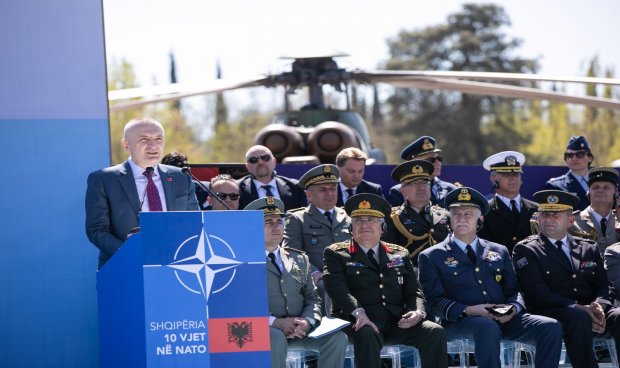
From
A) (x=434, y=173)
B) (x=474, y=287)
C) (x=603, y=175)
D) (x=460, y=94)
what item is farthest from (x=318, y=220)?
(x=460, y=94)

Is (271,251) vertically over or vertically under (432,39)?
under

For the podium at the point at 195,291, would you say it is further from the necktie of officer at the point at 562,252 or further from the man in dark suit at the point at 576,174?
the man in dark suit at the point at 576,174

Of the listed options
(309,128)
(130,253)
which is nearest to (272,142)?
(309,128)

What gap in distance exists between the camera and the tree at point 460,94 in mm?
48344

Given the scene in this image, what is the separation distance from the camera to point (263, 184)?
28.0 feet

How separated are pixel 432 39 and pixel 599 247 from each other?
4220 cm

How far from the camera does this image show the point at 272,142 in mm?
11898

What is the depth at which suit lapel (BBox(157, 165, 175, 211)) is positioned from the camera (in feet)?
19.4

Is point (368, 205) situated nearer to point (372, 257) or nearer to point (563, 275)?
point (372, 257)

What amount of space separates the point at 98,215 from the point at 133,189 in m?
0.23

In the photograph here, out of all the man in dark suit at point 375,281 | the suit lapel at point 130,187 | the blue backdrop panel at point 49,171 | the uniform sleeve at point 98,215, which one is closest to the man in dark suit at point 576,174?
the man in dark suit at point 375,281

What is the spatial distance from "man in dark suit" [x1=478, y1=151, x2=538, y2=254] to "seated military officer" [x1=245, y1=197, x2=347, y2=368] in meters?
1.76

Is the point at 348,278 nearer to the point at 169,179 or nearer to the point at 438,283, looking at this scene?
the point at 438,283

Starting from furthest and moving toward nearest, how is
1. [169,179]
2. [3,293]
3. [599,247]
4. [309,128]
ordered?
[309,128], [599,247], [3,293], [169,179]
